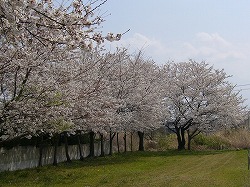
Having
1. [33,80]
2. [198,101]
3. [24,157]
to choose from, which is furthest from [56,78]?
[198,101]

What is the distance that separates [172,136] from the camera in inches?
1874

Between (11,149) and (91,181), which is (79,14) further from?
(11,149)

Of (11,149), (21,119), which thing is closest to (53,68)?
(21,119)

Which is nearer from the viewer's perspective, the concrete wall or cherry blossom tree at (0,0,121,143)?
cherry blossom tree at (0,0,121,143)

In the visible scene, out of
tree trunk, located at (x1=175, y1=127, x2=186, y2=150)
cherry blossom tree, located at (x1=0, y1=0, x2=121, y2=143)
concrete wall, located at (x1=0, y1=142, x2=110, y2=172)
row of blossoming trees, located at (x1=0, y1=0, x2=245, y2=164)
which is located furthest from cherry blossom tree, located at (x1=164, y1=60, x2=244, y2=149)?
cherry blossom tree, located at (x1=0, y1=0, x2=121, y2=143)

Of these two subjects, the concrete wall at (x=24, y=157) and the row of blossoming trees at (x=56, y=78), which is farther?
the concrete wall at (x=24, y=157)

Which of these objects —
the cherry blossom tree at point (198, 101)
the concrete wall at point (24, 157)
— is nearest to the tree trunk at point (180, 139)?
the cherry blossom tree at point (198, 101)

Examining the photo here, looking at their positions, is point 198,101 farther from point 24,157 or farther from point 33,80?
point 33,80

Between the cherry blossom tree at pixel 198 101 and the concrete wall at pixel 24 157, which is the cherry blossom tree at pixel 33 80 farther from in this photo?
the cherry blossom tree at pixel 198 101

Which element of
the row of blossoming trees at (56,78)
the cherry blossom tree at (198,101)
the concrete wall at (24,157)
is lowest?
the concrete wall at (24,157)

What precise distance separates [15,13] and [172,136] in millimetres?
43846

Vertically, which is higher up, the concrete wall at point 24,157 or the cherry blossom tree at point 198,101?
the cherry blossom tree at point 198,101

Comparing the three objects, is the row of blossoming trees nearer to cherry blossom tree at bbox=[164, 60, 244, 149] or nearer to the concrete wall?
the concrete wall

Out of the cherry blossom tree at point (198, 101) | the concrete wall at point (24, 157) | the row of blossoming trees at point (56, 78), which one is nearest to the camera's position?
the row of blossoming trees at point (56, 78)
